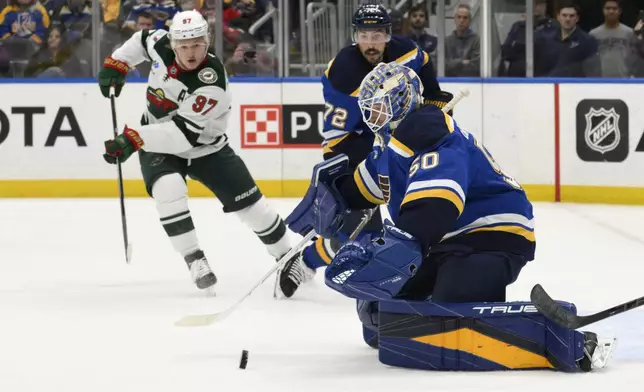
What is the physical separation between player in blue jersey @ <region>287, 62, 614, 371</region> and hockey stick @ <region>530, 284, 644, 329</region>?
0.11 ft

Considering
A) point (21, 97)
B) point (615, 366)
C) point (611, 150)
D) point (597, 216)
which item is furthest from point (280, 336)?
point (21, 97)

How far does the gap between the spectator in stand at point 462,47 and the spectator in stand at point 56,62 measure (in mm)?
2397

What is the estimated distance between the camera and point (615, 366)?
354cm

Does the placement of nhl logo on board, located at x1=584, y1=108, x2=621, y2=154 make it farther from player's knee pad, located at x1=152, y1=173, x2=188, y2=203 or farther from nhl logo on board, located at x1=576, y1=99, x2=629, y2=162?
player's knee pad, located at x1=152, y1=173, x2=188, y2=203

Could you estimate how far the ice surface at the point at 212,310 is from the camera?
3.45 metres

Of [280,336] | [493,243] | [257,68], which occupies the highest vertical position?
[257,68]

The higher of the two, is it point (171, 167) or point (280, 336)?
point (171, 167)

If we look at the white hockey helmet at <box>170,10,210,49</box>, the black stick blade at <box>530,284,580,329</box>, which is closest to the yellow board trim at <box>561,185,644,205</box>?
the white hockey helmet at <box>170,10,210,49</box>

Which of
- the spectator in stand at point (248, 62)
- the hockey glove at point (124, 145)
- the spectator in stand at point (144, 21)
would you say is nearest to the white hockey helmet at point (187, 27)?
the hockey glove at point (124, 145)

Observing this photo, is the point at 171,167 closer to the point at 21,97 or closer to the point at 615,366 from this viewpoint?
the point at 615,366

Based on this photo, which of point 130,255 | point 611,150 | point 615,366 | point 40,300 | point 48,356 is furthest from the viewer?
point 611,150

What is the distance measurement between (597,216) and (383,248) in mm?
4190

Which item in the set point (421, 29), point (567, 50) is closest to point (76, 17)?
point (421, 29)

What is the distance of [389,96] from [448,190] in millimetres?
334
